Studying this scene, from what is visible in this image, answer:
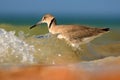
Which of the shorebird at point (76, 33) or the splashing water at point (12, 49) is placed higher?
the splashing water at point (12, 49)

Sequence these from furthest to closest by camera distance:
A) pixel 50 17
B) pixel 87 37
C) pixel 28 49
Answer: pixel 50 17, pixel 87 37, pixel 28 49

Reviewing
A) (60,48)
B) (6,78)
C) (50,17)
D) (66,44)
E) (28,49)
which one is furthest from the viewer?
(50,17)

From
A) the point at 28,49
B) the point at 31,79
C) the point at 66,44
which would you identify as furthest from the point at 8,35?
the point at 31,79

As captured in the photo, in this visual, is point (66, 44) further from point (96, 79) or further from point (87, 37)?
point (96, 79)

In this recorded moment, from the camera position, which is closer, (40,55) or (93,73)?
(93,73)

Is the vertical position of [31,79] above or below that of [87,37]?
above

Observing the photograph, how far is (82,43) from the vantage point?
1050cm

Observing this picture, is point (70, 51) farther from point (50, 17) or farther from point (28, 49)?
point (50, 17)

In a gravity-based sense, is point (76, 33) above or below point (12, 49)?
below

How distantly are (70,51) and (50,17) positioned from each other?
13.1 feet

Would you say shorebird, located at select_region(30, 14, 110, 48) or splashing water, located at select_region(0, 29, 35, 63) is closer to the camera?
splashing water, located at select_region(0, 29, 35, 63)

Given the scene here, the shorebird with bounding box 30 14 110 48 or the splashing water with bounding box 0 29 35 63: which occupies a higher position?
the splashing water with bounding box 0 29 35 63

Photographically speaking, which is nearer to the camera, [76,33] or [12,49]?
[12,49]

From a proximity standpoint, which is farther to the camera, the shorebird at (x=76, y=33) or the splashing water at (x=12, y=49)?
the shorebird at (x=76, y=33)
